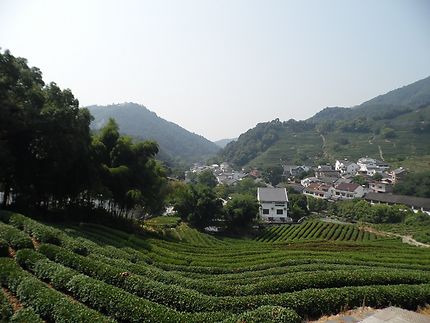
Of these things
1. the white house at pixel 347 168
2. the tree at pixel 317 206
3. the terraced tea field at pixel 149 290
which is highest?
the white house at pixel 347 168

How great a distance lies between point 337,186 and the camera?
102312 mm

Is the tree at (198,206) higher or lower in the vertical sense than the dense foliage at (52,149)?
lower

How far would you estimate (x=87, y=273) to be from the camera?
13102mm

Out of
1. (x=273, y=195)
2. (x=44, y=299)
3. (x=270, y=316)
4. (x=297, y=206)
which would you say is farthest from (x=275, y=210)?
(x=270, y=316)

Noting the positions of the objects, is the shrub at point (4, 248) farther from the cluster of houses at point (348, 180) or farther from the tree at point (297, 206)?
the cluster of houses at point (348, 180)

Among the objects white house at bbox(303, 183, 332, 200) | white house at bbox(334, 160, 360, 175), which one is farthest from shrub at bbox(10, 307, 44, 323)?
white house at bbox(334, 160, 360, 175)

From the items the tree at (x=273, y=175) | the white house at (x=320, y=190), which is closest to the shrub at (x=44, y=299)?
the white house at (x=320, y=190)

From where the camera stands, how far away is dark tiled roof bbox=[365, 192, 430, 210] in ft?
262

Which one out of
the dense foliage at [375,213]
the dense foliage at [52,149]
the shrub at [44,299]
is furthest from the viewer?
the dense foliage at [375,213]

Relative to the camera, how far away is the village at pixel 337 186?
7362 centimetres

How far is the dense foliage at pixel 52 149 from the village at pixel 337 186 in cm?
4713

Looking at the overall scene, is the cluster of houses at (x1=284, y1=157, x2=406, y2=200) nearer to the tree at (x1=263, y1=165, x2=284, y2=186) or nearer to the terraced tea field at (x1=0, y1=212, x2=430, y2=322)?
the tree at (x1=263, y1=165, x2=284, y2=186)

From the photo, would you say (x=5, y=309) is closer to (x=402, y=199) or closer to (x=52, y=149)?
(x=52, y=149)

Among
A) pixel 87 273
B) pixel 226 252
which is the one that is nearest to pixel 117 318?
pixel 87 273
